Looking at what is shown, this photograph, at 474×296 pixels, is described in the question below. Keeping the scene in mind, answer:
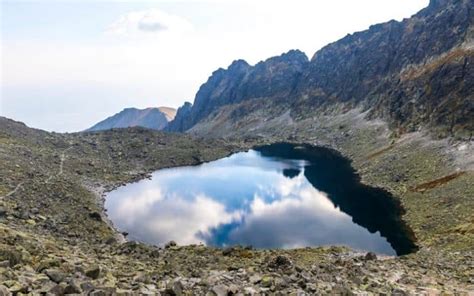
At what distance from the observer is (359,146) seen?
450 feet

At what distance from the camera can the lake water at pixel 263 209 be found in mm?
61875

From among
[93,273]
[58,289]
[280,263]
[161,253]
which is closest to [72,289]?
[58,289]

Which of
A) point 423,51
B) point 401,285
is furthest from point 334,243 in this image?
point 423,51

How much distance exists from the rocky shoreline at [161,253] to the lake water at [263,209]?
4352 mm

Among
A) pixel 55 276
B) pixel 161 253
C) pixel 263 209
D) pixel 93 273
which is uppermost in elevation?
Answer: pixel 55 276

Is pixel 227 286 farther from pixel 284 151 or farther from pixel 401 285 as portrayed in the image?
pixel 284 151

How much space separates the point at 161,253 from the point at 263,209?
124 feet

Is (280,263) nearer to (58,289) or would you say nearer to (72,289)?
(72,289)

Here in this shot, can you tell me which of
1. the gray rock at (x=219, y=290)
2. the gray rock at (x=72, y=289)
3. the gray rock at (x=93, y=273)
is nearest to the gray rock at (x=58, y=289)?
the gray rock at (x=72, y=289)

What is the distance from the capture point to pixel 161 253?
44406 mm

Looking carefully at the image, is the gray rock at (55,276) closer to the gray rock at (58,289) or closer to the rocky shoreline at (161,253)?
the rocky shoreline at (161,253)

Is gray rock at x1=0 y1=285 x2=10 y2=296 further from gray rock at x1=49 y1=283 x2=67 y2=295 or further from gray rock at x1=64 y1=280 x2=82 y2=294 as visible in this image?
gray rock at x1=64 y1=280 x2=82 y2=294

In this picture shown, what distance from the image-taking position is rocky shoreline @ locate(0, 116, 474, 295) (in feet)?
84.9

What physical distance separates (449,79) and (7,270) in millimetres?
129729
